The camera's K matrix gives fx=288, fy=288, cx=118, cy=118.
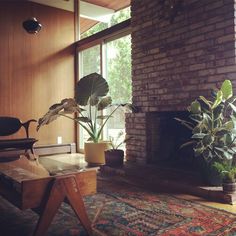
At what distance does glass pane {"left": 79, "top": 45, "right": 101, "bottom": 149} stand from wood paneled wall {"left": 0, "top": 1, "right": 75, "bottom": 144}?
0.19m

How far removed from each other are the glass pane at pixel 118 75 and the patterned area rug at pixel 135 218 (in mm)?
2426

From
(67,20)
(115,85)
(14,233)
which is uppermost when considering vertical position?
(67,20)

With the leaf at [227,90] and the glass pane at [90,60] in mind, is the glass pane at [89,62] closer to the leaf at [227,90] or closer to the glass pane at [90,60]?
the glass pane at [90,60]

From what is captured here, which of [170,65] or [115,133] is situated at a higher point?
[170,65]

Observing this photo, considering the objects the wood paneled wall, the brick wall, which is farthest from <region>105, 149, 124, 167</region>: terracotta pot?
the wood paneled wall

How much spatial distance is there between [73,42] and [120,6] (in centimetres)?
117

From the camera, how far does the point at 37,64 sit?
5387 millimetres

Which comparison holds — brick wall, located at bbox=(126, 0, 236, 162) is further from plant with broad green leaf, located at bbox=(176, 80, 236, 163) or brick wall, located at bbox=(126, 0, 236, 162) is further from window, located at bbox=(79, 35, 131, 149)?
window, located at bbox=(79, 35, 131, 149)

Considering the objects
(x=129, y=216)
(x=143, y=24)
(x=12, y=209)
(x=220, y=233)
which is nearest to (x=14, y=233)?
(x=12, y=209)

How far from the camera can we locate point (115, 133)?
5.13 metres

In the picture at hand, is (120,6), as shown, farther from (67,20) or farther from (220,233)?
(220,233)

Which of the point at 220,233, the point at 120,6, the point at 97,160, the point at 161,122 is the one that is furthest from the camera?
the point at 120,6

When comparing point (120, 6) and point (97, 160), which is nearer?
point (97, 160)

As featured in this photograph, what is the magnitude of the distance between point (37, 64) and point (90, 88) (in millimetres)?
1754
